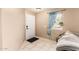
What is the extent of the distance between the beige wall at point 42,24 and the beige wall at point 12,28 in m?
0.21

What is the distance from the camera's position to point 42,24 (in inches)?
46.9

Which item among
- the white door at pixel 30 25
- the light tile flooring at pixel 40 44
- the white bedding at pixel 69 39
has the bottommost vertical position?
the light tile flooring at pixel 40 44

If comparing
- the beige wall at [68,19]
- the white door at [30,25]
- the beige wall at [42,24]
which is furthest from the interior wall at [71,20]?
the white door at [30,25]

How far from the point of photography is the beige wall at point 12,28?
0.97 metres

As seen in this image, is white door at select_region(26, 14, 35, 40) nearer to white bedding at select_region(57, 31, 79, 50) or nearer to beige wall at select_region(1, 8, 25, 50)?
beige wall at select_region(1, 8, 25, 50)

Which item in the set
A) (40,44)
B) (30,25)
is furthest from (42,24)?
(40,44)

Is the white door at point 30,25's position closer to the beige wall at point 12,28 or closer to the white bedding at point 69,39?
the beige wall at point 12,28

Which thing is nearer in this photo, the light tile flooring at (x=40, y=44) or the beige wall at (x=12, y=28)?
the beige wall at (x=12, y=28)

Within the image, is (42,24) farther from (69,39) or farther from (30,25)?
(69,39)

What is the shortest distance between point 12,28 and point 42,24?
42cm

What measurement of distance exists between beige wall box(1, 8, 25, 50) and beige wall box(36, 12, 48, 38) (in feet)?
0.70

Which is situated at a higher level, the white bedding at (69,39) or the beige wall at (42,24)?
the beige wall at (42,24)
